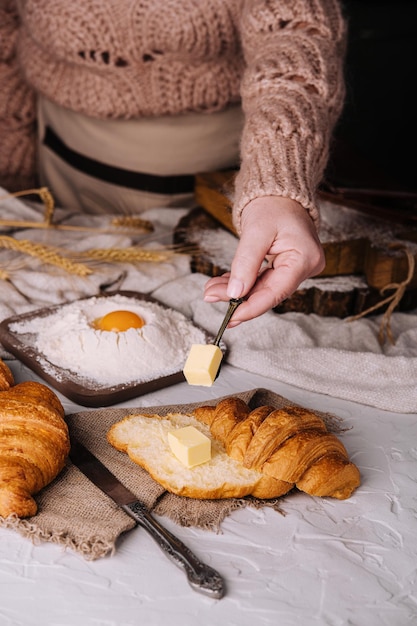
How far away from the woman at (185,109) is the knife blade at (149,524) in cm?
28

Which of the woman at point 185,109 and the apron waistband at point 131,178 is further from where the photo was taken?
the apron waistband at point 131,178

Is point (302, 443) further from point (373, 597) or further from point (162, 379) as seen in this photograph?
point (162, 379)

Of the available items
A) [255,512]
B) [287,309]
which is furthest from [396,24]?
[255,512]

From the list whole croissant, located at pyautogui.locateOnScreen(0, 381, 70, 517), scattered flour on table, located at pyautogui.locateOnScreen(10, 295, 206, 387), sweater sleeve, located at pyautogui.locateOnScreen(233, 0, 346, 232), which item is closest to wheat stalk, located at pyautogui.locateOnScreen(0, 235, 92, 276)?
scattered flour on table, located at pyautogui.locateOnScreen(10, 295, 206, 387)

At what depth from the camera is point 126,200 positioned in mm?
1983

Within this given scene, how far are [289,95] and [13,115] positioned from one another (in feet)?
3.48

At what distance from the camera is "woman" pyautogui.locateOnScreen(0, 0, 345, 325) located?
106cm

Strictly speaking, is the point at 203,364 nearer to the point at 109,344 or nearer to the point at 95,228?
the point at 109,344

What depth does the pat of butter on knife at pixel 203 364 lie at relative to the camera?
0.95 metres

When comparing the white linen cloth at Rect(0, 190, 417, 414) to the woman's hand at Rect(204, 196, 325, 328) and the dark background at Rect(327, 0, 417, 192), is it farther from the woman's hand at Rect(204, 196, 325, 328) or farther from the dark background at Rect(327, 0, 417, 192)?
the dark background at Rect(327, 0, 417, 192)

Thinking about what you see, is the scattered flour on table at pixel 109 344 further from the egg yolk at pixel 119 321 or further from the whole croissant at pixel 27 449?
the whole croissant at pixel 27 449

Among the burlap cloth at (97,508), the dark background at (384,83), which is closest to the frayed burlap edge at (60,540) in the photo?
the burlap cloth at (97,508)

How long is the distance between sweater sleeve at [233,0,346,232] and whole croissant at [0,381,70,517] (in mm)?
439

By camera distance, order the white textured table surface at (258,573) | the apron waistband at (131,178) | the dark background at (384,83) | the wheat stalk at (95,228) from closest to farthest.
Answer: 1. the white textured table surface at (258,573)
2. the wheat stalk at (95,228)
3. the apron waistband at (131,178)
4. the dark background at (384,83)
